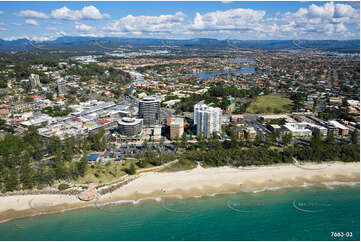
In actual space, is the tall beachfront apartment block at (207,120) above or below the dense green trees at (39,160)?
above

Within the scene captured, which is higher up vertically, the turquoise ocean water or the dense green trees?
the dense green trees

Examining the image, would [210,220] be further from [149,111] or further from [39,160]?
[39,160]

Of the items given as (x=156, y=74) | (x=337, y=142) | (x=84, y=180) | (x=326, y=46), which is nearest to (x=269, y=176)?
(x=337, y=142)

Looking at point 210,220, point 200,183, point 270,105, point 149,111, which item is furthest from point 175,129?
point 270,105

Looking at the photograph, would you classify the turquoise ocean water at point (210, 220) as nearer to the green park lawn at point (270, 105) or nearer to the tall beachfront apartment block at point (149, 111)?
the tall beachfront apartment block at point (149, 111)

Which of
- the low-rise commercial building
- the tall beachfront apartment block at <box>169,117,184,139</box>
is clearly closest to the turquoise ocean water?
the tall beachfront apartment block at <box>169,117,184,139</box>

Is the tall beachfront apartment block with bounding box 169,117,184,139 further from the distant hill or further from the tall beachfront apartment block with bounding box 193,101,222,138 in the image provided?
the distant hill

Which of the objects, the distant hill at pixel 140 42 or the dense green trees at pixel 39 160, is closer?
the dense green trees at pixel 39 160

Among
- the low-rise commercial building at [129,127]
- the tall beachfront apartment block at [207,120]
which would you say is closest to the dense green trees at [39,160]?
the low-rise commercial building at [129,127]
